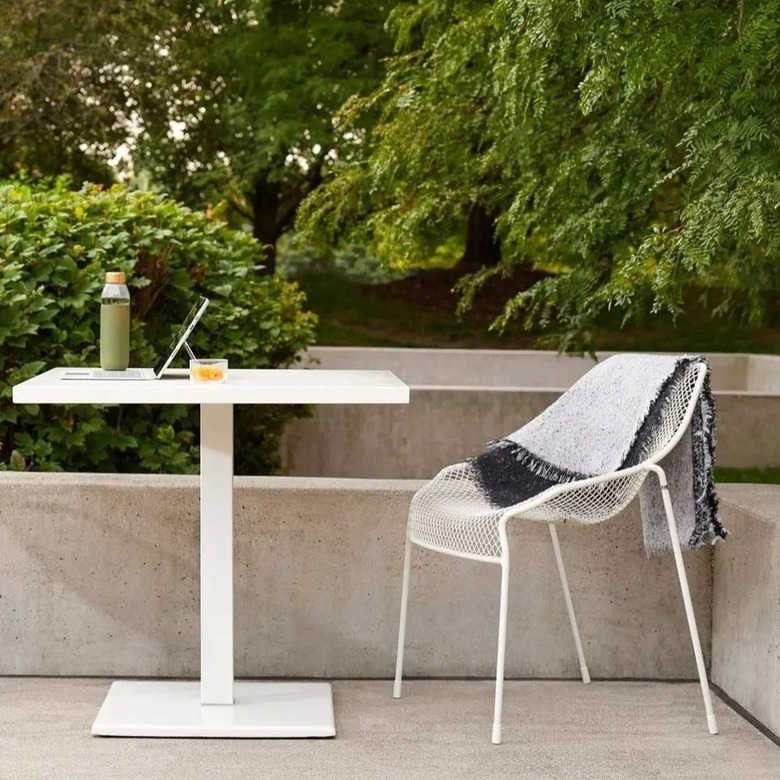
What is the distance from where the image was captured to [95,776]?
3137 millimetres

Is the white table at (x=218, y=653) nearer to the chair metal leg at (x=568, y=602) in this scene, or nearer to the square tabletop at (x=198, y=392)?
the square tabletop at (x=198, y=392)

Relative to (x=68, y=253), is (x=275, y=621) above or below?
below

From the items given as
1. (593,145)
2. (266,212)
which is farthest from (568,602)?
(266,212)

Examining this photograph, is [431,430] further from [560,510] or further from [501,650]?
[501,650]

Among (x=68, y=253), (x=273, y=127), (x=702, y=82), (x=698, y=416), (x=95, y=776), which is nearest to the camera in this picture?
(x=95, y=776)

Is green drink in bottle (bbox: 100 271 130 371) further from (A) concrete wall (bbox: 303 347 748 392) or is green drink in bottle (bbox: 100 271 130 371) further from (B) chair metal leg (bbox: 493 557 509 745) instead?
(A) concrete wall (bbox: 303 347 748 392)

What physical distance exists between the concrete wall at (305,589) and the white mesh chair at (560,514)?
1.03 ft

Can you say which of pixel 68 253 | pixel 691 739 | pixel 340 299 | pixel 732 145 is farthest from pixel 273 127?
pixel 691 739

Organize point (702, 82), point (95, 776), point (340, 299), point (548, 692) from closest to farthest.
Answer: point (95, 776)
point (548, 692)
point (702, 82)
point (340, 299)

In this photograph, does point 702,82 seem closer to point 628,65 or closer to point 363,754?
point 628,65

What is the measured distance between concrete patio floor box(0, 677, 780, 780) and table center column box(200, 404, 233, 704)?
0.29 m

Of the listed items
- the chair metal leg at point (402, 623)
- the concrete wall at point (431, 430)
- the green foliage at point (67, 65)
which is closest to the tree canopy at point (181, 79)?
the green foliage at point (67, 65)

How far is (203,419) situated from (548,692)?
135cm

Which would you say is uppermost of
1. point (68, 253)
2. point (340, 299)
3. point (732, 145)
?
point (732, 145)
